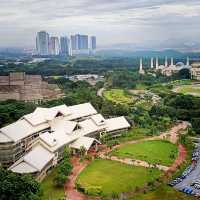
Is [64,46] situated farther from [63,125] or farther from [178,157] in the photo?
[178,157]

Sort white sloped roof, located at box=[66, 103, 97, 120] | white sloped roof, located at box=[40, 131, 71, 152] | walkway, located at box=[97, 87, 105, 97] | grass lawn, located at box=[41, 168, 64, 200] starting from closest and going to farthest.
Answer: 1. grass lawn, located at box=[41, 168, 64, 200]
2. white sloped roof, located at box=[40, 131, 71, 152]
3. white sloped roof, located at box=[66, 103, 97, 120]
4. walkway, located at box=[97, 87, 105, 97]

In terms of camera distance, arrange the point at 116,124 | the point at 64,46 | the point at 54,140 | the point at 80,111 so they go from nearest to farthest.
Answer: the point at 54,140 < the point at 116,124 < the point at 80,111 < the point at 64,46

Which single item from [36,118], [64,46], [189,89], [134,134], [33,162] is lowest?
[134,134]

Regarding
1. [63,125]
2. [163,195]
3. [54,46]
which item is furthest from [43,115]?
[54,46]

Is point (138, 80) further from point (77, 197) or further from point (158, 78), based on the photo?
point (77, 197)

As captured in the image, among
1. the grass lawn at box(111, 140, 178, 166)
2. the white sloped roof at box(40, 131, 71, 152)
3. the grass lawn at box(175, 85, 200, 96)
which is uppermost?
the white sloped roof at box(40, 131, 71, 152)

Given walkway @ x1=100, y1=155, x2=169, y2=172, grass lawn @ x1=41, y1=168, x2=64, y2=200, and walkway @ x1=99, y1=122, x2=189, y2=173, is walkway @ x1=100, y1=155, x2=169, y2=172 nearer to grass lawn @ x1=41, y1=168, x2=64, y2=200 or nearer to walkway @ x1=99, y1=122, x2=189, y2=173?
walkway @ x1=99, y1=122, x2=189, y2=173

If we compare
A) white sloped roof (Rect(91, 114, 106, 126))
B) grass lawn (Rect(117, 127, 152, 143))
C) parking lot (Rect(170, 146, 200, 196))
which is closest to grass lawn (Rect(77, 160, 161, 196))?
parking lot (Rect(170, 146, 200, 196))
